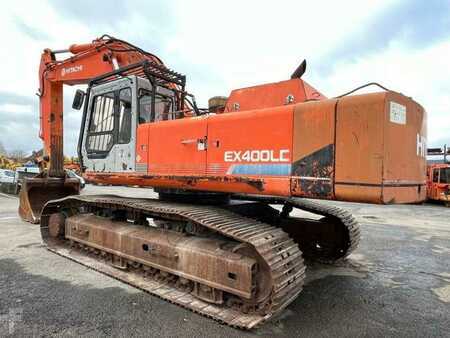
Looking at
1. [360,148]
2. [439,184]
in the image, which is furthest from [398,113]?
[439,184]

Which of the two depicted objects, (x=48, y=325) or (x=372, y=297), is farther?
(x=372, y=297)

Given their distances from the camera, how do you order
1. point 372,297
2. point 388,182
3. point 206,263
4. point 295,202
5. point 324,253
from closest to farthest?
point 388,182 < point 206,263 < point 372,297 < point 295,202 < point 324,253

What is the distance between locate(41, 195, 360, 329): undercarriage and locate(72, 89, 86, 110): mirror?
1.58m

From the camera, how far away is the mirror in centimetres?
570

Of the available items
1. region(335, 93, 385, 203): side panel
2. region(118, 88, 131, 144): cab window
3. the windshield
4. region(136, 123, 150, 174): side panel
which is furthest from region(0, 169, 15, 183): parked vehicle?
the windshield

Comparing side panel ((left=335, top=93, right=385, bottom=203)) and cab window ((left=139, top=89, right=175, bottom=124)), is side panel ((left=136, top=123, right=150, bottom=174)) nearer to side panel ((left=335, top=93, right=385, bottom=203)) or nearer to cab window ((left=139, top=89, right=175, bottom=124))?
cab window ((left=139, top=89, right=175, bottom=124))

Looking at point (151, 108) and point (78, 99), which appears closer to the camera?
point (151, 108)

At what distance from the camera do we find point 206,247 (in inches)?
148

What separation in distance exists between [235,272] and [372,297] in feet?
6.28

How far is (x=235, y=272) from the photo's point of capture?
3.38 meters

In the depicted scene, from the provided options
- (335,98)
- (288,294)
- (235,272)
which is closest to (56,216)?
(235,272)

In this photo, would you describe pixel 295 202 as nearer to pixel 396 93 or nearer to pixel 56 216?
pixel 396 93

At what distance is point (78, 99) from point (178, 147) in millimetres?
2560

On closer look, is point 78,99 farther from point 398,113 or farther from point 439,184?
point 439,184
